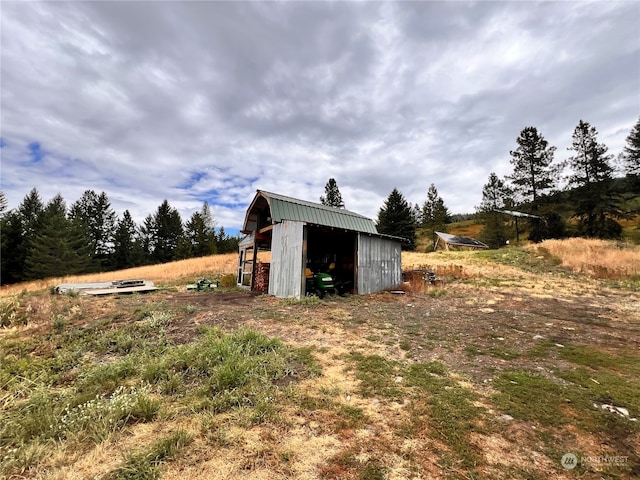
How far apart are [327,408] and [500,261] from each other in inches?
815

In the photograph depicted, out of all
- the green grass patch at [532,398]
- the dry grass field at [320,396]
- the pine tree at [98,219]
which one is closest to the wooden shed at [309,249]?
the dry grass field at [320,396]

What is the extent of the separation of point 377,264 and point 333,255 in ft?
11.9

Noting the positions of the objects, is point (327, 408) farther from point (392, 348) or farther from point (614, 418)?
point (614, 418)

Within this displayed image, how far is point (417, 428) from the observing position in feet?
8.93

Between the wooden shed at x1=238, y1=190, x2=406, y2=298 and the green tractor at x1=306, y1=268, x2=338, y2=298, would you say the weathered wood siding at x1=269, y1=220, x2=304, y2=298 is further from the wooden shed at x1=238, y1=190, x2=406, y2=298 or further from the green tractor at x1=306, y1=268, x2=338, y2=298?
the green tractor at x1=306, y1=268, x2=338, y2=298

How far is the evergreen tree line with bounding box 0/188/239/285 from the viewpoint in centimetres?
2981

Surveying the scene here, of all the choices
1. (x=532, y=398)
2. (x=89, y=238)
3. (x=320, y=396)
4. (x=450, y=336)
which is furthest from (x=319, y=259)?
(x=89, y=238)

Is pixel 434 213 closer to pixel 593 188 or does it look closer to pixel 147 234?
pixel 593 188

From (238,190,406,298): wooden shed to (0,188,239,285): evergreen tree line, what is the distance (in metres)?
28.0

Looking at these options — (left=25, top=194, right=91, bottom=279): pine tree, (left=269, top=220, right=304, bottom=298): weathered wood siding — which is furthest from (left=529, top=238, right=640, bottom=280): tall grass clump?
(left=25, top=194, right=91, bottom=279): pine tree

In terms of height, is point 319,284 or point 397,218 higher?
point 397,218

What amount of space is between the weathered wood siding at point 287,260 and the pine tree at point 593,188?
3173cm

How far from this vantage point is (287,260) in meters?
11.3

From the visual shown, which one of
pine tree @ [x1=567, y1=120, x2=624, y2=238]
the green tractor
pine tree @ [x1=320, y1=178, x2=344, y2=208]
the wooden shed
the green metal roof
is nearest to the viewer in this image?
the wooden shed
